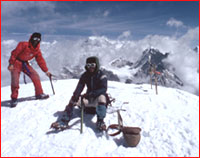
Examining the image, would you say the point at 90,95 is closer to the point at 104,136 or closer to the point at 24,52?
the point at 104,136

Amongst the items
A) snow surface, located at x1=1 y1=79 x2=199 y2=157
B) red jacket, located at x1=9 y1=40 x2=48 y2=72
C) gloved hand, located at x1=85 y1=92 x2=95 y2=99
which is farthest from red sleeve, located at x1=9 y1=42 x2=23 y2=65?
gloved hand, located at x1=85 y1=92 x2=95 y2=99

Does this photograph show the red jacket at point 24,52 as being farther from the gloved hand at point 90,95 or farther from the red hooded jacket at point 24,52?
the gloved hand at point 90,95

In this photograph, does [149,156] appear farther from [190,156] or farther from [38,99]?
[38,99]

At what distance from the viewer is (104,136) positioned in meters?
6.16

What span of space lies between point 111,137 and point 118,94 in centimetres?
469

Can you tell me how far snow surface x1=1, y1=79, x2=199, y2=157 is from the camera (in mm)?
5504

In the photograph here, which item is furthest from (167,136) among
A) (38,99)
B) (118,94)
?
(38,99)

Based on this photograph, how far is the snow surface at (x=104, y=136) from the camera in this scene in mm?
5504

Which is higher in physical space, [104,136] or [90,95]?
[90,95]

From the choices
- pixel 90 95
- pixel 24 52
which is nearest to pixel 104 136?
pixel 90 95

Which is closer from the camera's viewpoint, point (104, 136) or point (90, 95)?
→ point (104, 136)

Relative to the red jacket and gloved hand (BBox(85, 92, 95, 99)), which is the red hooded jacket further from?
gloved hand (BBox(85, 92, 95, 99))

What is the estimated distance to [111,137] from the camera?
20.1ft

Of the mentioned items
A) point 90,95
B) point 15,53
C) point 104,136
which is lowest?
point 104,136
